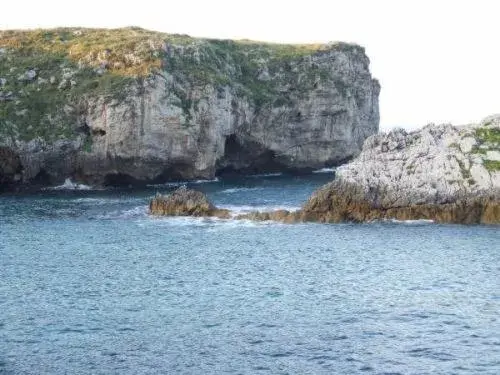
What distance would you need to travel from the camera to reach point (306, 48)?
129 m

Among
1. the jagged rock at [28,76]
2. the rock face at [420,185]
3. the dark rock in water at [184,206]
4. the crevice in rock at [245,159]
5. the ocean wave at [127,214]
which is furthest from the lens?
the crevice in rock at [245,159]

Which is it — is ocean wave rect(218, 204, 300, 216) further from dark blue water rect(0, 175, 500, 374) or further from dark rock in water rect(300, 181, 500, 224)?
dark rock in water rect(300, 181, 500, 224)

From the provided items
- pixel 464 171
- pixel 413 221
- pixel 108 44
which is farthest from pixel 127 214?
pixel 108 44

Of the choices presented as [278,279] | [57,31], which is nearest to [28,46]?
[57,31]

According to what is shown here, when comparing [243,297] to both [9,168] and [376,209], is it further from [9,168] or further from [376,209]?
[9,168]

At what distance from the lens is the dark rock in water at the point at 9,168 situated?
90.4 meters

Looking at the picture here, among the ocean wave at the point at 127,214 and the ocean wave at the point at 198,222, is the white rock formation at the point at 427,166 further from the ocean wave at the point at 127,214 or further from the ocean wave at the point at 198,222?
the ocean wave at the point at 127,214

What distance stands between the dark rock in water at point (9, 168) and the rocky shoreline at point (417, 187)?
26.4m

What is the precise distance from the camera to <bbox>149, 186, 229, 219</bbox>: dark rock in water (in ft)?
247

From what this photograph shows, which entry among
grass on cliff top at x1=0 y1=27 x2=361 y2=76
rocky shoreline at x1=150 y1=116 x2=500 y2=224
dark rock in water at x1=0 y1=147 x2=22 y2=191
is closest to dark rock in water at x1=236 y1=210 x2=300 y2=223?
rocky shoreline at x1=150 y1=116 x2=500 y2=224

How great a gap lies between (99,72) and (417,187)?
167ft

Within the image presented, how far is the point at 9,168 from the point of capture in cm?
9094

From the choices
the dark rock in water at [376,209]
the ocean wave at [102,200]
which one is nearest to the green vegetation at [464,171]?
the dark rock in water at [376,209]

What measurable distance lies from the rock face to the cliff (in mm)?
31109
